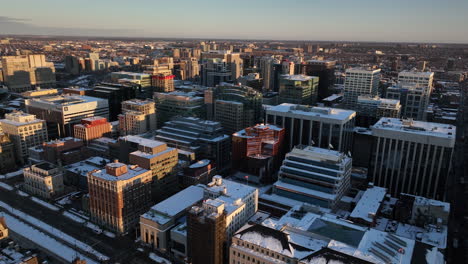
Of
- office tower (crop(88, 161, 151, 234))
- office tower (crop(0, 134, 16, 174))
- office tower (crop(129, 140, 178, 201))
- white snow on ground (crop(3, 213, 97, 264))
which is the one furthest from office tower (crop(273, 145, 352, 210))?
office tower (crop(0, 134, 16, 174))

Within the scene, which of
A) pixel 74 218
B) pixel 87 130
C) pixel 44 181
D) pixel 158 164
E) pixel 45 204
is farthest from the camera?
pixel 87 130

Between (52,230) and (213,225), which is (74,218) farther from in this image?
(213,225)

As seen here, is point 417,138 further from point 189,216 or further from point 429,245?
point 189,216

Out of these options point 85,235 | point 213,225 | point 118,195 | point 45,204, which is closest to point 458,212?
point 213,225

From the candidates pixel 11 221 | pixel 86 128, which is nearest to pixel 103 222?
pixel 11 221

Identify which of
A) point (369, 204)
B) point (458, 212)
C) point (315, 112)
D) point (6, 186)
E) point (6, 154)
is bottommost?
point (458, 212)

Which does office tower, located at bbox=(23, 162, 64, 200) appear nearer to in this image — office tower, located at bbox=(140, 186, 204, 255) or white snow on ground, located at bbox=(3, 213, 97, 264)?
white snow on ground, located at bbox=(3, 213, 97, 264)

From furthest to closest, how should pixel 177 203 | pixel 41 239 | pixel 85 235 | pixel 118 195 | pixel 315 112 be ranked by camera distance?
pixel 315 112
pixel 177 203
pixel 85 235
pixel 41 239
pixel 118 195
